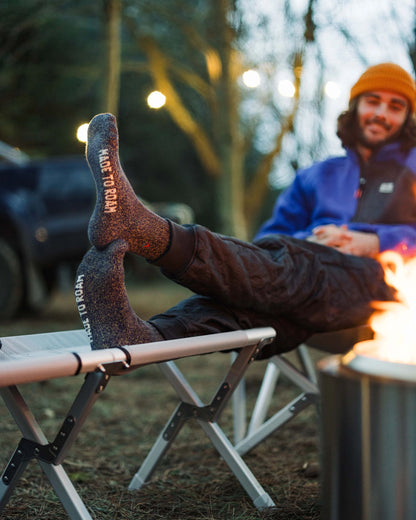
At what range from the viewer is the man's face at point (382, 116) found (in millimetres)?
2605

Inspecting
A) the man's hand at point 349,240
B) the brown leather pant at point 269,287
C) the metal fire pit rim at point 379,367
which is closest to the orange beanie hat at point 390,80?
the man's hand at point 349,240

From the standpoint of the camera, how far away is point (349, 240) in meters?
2.21

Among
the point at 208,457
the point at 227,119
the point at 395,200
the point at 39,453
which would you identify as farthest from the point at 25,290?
the point at 39,453

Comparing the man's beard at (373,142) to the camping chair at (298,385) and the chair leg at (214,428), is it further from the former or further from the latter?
the chair leg at (214,428)

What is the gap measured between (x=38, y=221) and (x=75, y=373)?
3906mm

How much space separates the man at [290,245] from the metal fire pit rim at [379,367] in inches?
25.2

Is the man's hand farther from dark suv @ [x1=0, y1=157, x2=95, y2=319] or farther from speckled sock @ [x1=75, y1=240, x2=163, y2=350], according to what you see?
dark suv @ [x1=0, y1=157, x2=95, y2=319]

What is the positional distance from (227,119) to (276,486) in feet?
14.3

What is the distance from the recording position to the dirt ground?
177cm

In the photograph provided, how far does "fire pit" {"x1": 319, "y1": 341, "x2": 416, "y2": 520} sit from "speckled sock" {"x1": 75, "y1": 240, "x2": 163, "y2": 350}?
62cm

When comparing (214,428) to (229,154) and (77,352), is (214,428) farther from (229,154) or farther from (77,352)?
(229,154)

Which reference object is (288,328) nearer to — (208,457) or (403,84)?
(208,457)

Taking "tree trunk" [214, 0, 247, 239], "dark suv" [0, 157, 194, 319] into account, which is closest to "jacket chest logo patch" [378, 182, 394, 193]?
"dark suv" [0, 157, 194, 319]

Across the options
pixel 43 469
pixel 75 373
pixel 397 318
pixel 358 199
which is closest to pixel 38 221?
pixel 358 199
